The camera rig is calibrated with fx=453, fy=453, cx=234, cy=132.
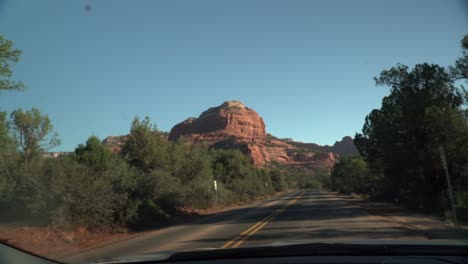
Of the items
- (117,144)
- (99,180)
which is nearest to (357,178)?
(117,144)

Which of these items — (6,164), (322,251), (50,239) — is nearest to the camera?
(322,251)

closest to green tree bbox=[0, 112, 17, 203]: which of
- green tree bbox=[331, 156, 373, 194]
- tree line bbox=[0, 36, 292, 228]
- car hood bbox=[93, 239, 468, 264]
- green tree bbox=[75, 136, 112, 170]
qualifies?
tree line bbox=[0, 36, 292, 228]

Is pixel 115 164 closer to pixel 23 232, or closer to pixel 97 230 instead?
pixel 97 230

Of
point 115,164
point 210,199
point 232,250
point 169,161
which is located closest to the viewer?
point 232,250

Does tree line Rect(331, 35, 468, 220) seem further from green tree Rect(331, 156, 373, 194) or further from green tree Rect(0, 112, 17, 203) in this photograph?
green tree Rect(331, 156, 373, 194)

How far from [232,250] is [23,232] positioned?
43.0ft

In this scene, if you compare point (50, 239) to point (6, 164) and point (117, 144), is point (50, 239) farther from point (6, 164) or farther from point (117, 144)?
point (117, 144)

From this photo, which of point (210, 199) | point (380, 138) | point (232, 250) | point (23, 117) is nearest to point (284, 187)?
point (210, 199)

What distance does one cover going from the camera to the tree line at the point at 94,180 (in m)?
18.0

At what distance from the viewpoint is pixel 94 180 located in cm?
2020

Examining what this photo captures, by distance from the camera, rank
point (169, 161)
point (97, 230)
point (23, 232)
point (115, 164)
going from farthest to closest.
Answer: point (169, 161) → point (115, 164) → point (97, 230) → point (23, 232)

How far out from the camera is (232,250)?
5.45 m

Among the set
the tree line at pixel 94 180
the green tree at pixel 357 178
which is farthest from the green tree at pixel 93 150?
the green tree at pixel 357 178

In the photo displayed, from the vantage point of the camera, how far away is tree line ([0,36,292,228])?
18.0m
